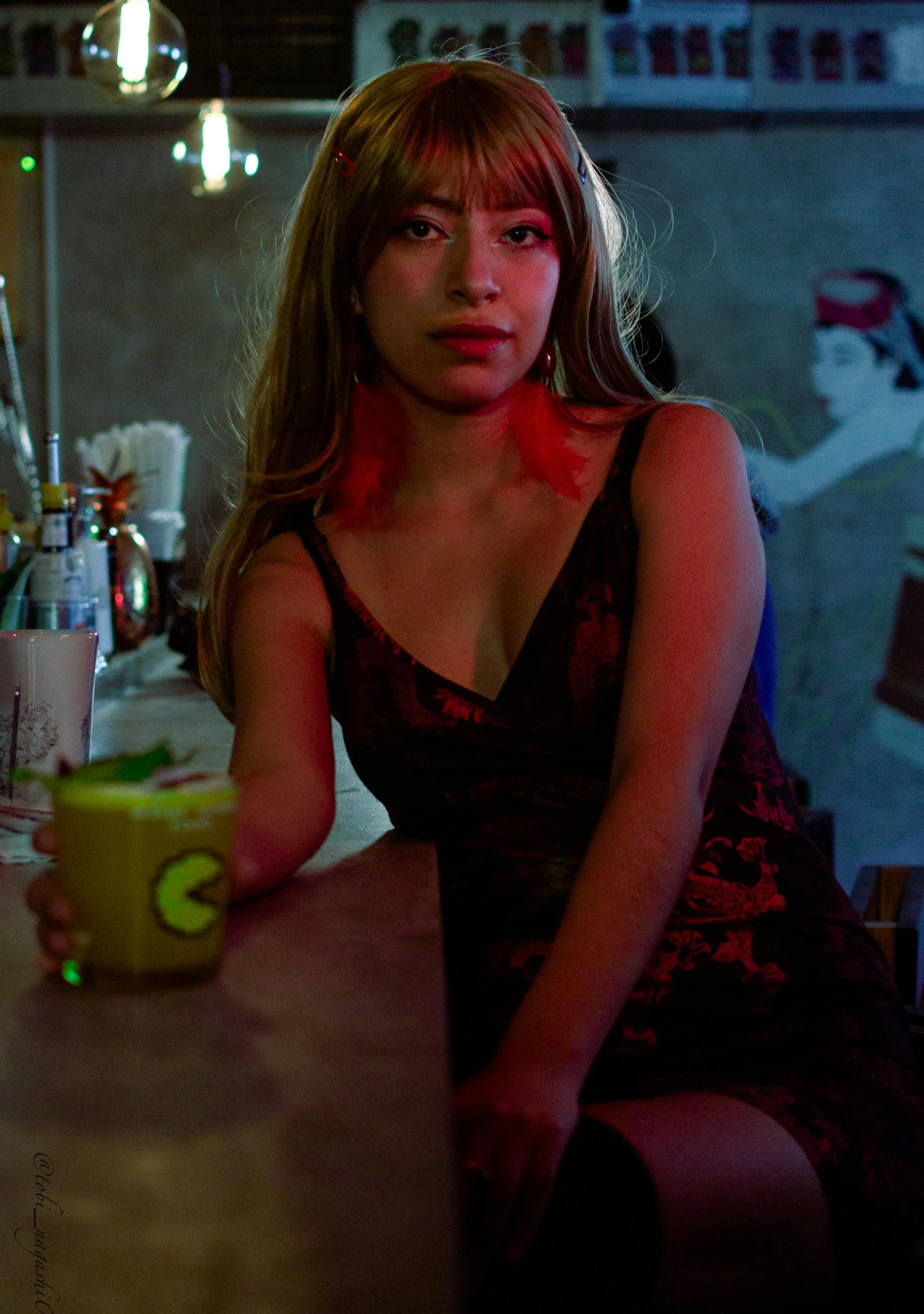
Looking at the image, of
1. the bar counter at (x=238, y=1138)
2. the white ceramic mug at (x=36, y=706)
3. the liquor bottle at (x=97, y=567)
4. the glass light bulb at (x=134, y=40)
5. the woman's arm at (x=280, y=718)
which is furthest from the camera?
the glass light bulb at (x=134, y=40)

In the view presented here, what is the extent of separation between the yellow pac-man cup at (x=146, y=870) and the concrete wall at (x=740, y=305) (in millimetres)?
3863

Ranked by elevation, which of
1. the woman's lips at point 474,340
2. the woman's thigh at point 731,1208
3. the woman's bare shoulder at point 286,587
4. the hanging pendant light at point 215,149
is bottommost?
the woman's thigh at point 731,1208

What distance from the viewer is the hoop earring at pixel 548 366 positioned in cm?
134

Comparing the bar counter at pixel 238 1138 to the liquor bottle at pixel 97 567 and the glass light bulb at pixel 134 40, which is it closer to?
the liquor bottle at pixel 97 567

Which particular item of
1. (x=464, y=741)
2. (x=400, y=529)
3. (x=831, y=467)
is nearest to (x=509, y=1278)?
(x=464, y=741)

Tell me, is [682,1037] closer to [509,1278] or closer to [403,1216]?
[509,1278]

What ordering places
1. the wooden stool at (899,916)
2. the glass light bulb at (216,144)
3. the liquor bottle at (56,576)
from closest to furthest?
1. the wooden stool at (899,916)
2. the liquor bottle at (56,576)
3. the glass light bulb at (216,144)

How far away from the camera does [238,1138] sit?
51cm

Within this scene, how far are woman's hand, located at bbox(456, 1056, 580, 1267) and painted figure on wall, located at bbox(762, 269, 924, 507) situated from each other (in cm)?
390

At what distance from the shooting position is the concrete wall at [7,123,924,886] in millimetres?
4422

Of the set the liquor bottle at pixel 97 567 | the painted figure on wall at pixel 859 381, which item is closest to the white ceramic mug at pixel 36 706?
the liquor bottle at pixel 97 567

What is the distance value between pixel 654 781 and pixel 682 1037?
20 cm

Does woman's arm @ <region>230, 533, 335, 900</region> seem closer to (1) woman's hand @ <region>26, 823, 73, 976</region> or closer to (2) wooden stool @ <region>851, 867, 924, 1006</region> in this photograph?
(1) woman's hand @ <region>26, 823, 73, 976</region>

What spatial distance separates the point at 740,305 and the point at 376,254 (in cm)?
350
